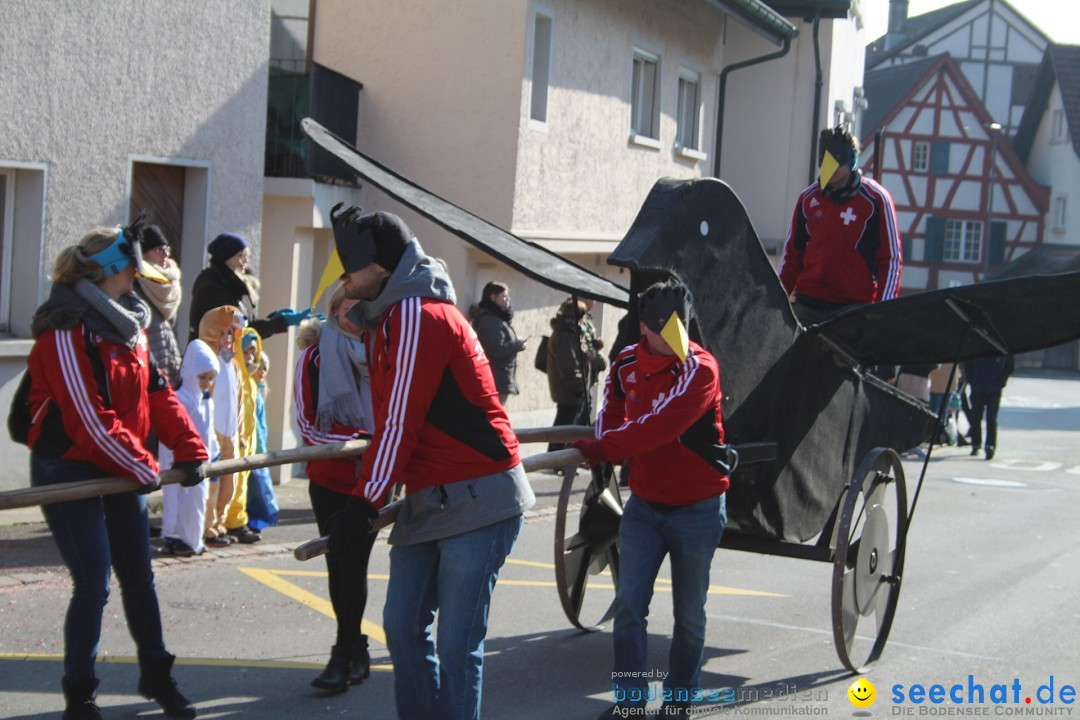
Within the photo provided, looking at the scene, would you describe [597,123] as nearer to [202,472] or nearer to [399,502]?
[202,472]

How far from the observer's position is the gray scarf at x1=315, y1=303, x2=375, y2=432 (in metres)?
5.98

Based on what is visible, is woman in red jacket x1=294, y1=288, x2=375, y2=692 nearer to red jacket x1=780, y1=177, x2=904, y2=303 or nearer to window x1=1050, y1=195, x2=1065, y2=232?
red jacket x1=780, y1=177, x2=904, y2=303

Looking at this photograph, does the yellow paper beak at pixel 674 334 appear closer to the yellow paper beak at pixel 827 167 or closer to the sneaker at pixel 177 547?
the yellow paper beak at pixel 827 167

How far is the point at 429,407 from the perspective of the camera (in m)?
4.41

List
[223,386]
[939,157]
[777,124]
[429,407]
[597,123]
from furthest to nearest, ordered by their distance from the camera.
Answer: [939,157] < [777,124] < [597,123] < [223,386] < [429,407]

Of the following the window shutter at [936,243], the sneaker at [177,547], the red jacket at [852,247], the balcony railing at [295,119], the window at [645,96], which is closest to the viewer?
the red jacket at [852,247]

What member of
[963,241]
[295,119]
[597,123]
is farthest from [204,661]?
[963,241]

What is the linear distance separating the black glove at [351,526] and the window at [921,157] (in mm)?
52122

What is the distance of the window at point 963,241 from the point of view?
5338 centimetres

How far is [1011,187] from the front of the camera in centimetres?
5403

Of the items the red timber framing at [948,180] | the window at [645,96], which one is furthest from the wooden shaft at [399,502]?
the red timber framing at [948,180]

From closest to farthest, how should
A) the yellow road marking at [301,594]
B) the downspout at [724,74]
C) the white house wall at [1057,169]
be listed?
the yellow road marking at [301,594] → the downspout at [724,74] → the white house wall at [1057,169]

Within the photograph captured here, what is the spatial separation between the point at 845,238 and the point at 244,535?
15.0 feet

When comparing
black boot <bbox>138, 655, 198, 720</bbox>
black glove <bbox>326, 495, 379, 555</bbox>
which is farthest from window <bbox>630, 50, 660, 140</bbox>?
black glove <bbox>326, 495, 379, 555</bbox>
